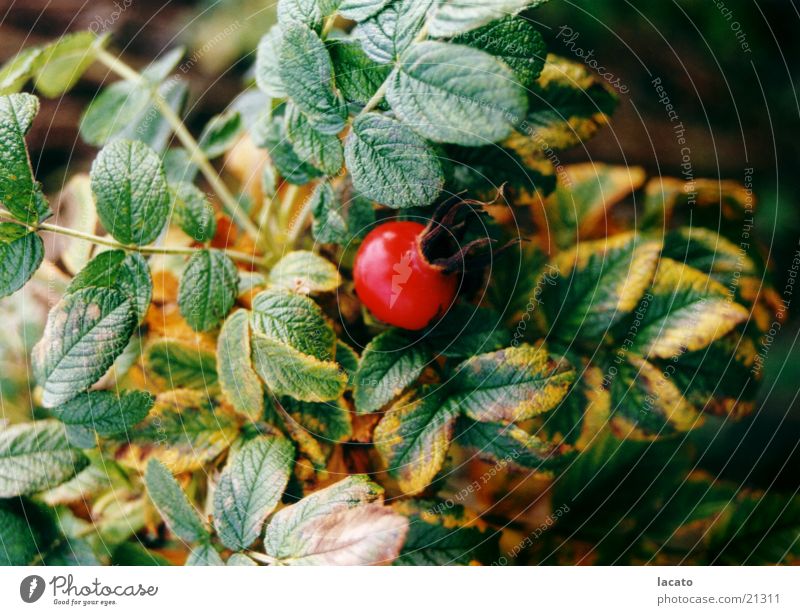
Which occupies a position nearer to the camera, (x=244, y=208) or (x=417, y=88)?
(x=417, y=88)

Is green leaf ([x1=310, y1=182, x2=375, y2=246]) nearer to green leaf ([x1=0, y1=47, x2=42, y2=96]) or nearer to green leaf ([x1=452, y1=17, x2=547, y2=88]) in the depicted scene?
green leaf ([x1=452, y1=17, x2=547, y2=88])

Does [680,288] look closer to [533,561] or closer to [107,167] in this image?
[533,561]

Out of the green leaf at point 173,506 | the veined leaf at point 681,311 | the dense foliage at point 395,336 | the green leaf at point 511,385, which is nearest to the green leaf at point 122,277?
the dense foliage at point 395,336

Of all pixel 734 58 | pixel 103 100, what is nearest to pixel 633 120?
pixel 734 58

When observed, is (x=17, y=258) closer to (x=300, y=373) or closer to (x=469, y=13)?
(x=300, y=373)

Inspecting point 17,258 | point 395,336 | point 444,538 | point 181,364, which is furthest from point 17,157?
point 444,538

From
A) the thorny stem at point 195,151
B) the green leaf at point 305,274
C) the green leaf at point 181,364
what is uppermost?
the thorny stem at point 195,151

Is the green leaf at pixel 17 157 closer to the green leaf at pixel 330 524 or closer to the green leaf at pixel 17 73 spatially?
the green leaf at pixel 17 73
